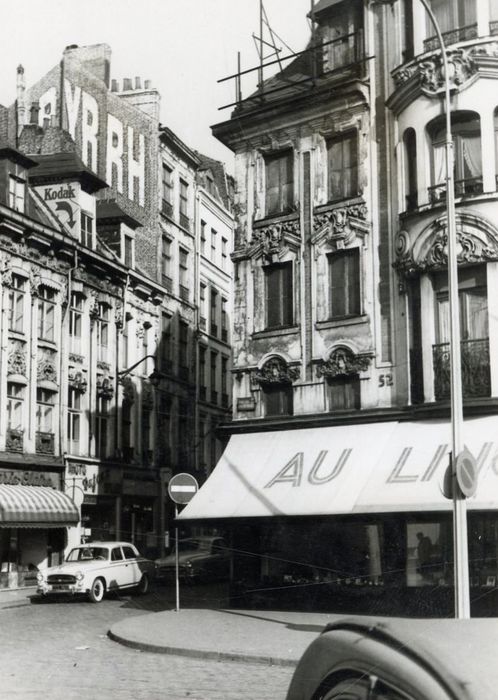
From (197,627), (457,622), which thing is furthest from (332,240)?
(457,622)

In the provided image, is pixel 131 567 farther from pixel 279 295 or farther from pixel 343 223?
pixel 343 223

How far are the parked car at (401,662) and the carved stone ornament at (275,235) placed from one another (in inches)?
780

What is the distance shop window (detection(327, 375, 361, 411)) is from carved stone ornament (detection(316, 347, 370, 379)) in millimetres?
161

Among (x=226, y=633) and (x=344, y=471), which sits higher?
(x=344, y=471)

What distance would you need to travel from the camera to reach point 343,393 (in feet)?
70.7

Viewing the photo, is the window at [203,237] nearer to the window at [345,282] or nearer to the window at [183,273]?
the window at [183,273]

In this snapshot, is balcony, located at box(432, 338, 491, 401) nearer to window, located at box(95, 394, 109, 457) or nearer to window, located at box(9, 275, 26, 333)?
window, located at box(9, 275, 26, 333)

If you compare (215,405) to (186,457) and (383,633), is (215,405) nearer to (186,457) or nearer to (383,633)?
(186,457)

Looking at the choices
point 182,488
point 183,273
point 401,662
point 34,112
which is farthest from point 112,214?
point 401,662

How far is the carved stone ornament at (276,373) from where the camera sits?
22.4m

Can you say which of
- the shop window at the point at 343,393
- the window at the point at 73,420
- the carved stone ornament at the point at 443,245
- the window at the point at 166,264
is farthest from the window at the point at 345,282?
the window at the point at 166,264

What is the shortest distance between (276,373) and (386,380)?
10.1 feet

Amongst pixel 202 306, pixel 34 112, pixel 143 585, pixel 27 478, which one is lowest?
pixel 143 585

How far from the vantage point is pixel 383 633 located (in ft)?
10.1
